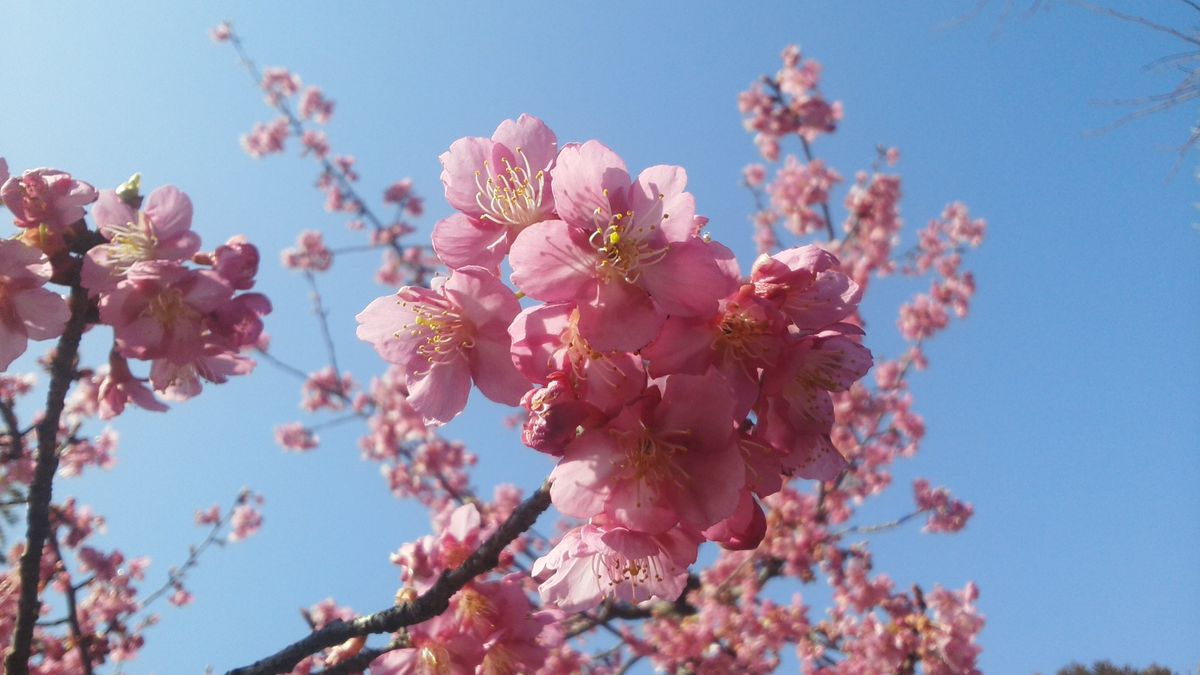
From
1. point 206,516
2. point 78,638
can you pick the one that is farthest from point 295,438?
point 78,638

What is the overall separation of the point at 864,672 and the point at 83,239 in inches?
216

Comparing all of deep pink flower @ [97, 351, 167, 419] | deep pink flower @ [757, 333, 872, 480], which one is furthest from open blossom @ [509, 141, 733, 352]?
deep pink flower @ [97, 351, 167, 419]

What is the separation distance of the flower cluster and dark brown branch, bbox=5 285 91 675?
1.41 metres

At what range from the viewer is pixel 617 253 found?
140 centimetres

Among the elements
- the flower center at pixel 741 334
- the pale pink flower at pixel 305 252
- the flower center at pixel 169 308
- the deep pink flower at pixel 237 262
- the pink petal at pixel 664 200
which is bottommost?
the flower center at pixel 741 334

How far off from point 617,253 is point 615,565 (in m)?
0.71

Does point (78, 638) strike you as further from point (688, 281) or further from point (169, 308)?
point (688, 281)

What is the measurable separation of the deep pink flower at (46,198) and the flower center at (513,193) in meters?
1.49

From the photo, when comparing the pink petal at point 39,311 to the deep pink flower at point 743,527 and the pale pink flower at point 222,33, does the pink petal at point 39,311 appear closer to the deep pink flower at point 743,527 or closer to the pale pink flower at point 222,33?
the deep pink flower at point 743,527

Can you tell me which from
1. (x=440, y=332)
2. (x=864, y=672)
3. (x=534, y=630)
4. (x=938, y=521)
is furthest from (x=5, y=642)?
(x=938, y=521)

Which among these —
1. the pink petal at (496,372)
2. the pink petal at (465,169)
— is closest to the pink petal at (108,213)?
the pink petal at (465,169)

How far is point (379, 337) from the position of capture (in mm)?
1707

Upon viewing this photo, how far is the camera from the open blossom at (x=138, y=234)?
2189 millimetres

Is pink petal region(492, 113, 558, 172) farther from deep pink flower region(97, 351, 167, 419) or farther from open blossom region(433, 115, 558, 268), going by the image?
deep pink flower region(97, 351, 167, 419)
